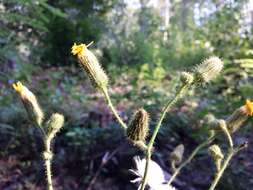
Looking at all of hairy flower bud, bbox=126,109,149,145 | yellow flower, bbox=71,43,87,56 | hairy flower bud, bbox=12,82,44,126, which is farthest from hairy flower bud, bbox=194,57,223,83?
hairy flower bud, bbox=12,82,44,126

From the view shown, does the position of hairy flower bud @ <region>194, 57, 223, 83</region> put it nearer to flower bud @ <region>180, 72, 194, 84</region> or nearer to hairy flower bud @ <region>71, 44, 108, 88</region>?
flower bud @ <region>180, 72, 194, 84</region>

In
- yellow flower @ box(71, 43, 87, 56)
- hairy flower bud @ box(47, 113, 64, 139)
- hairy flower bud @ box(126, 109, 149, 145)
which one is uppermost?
yellow flower @ box(71, 43, 87, 56)

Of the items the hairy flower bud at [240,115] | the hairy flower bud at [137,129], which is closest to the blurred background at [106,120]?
the hairy flower bud at [240,115]

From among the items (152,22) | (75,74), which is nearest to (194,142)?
(75,74)

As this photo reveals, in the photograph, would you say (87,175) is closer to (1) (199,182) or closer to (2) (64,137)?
(2) (64,137)

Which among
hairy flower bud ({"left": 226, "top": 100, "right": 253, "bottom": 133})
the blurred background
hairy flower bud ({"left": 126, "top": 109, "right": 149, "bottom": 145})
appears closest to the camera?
hairy flower bud ({"left": 126, "top": 109, "right": 149, "bottom": 145})

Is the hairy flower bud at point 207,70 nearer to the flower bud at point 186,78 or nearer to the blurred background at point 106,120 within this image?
the flower bud at point 186,78
